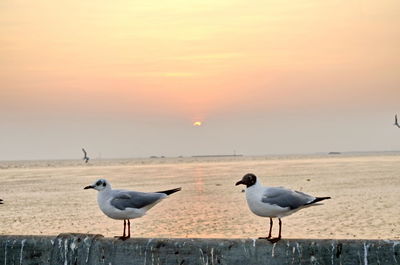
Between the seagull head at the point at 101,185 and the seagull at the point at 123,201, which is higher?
the seagull head at the point at 101,185

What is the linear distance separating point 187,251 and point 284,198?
1.79 m

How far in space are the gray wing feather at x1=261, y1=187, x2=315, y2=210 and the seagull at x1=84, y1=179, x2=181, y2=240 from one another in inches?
44.6

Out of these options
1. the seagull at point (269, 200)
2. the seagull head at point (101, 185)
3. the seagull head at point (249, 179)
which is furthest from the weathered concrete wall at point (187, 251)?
Answer: the seagull head at point (101, 185)

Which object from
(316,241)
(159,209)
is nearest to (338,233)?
(159,209)

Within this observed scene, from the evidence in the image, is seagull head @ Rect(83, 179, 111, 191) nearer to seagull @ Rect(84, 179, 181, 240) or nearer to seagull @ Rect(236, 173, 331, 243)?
seagull @ Rect(84, 179, 181, 240)

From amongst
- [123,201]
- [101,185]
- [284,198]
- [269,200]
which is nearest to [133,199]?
[123,201]

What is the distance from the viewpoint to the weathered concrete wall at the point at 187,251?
525 centimetres

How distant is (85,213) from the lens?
26.8 meters

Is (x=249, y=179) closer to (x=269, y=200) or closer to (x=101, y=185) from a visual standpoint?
(x=269, y=200)

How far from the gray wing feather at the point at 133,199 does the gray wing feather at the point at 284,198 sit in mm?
1472

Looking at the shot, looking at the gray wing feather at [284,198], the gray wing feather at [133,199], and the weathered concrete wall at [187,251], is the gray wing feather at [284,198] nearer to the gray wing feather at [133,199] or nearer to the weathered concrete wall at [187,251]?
the weathered concrete wall at [187,251]

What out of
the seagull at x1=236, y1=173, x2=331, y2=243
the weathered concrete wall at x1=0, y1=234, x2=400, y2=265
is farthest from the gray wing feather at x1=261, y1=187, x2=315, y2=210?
the weathered concrete wall at x1=0, y1=234, x2=400, y2=265

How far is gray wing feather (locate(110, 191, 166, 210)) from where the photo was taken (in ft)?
23.6

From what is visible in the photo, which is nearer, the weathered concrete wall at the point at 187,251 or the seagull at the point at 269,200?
the weathered concrete wall at the point at 187,251
